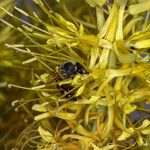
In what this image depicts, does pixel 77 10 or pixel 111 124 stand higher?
pixel 77 10

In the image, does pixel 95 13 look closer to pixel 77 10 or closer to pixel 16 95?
pixel 77 10

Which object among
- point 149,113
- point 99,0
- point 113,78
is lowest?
point 149,113

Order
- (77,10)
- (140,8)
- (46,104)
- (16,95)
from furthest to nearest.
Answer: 1. (16,95)
2. (77,10)
3. (46,104)
4. (140,8)

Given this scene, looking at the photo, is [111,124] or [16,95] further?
[16,95]

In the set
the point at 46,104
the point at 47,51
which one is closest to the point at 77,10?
the point at 47,51
